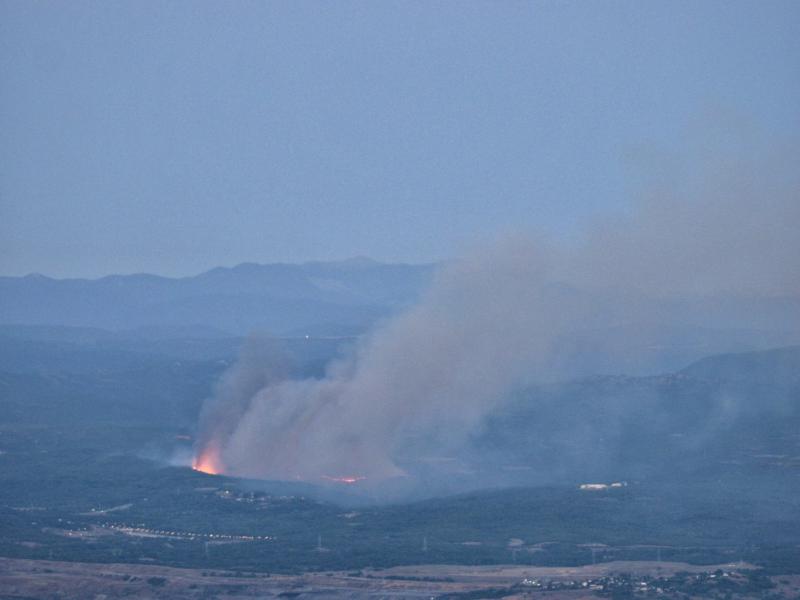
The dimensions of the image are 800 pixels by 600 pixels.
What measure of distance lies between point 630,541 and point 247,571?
66.1ft

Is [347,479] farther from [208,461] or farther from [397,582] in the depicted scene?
[397,582]

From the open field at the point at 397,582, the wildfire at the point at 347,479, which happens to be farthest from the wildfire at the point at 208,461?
the open field at the point at 397,582

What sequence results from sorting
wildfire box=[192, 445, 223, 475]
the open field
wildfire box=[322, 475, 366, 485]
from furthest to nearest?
wildfire box=[192, 445, 223, 475] → wildfire box=[322, 475, 366, 485] → the open field

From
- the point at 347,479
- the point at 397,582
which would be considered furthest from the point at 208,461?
the point at 397,582

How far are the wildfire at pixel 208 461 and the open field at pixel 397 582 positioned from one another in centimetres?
3657

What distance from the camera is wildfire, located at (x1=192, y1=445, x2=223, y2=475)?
112750 millimetres

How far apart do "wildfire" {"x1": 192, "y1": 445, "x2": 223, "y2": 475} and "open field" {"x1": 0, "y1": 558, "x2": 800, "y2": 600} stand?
36.6 metres

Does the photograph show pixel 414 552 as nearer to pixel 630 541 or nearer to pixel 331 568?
pixel 331 568

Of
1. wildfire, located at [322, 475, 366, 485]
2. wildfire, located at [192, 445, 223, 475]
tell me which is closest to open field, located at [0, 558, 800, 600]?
wildfire, located at [322, 475, 366, 485]

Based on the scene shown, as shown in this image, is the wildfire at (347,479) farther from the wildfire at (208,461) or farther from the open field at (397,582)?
the open field at (397,582)

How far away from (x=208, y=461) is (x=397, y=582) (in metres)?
44.5

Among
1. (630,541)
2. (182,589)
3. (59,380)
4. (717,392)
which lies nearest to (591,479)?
(630,541)

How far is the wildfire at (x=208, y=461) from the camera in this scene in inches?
4439

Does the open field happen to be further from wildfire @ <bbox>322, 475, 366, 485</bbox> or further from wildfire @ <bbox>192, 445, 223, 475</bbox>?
wildfire @ <bbox>192, 445, 223, 475</bbox>
